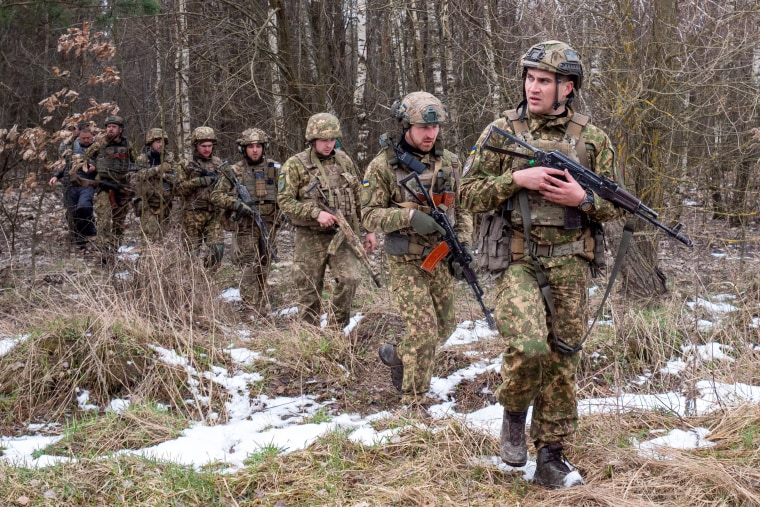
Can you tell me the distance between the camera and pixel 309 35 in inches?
485

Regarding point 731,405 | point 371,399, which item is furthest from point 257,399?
point 731,405

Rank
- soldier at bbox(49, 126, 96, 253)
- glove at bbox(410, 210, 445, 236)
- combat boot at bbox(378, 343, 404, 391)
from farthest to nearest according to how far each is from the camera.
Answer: soldier at bbox(49, 126, 96, 253)
combat boot at bbox(378, 343, 404, 391)
glove at bbox(410, 210, 445, 236)

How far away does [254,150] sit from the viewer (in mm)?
7980

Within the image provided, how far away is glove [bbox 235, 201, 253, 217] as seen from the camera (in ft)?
25.7

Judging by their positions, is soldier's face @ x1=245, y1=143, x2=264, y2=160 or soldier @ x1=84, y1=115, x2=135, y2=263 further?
soldier @ x1=84, y1=115, x2=135, y2=263

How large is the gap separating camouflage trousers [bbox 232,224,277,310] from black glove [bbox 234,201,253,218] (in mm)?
184

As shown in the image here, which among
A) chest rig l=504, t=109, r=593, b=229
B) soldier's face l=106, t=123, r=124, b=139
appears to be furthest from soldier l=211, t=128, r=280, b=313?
chest rig l=504, t=109, r=593, b=229

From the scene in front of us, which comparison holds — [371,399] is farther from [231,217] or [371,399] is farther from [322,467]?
[231,217]

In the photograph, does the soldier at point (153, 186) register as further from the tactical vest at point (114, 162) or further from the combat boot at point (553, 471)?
the combat boot at point (553, 471)

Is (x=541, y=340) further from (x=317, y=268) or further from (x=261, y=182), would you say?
(x=261, y=182)

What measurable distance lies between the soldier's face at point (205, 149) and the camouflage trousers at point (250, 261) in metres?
1.38

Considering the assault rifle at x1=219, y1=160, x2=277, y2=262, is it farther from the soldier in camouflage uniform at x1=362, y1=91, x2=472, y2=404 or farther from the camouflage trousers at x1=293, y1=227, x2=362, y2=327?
the soldier in camouflage uniform at x1=362, y1=91, x2=472, y2=404

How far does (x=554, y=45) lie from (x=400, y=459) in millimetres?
2154

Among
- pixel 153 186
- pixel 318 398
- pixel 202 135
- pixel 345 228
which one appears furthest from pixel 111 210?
pixel 318 398
